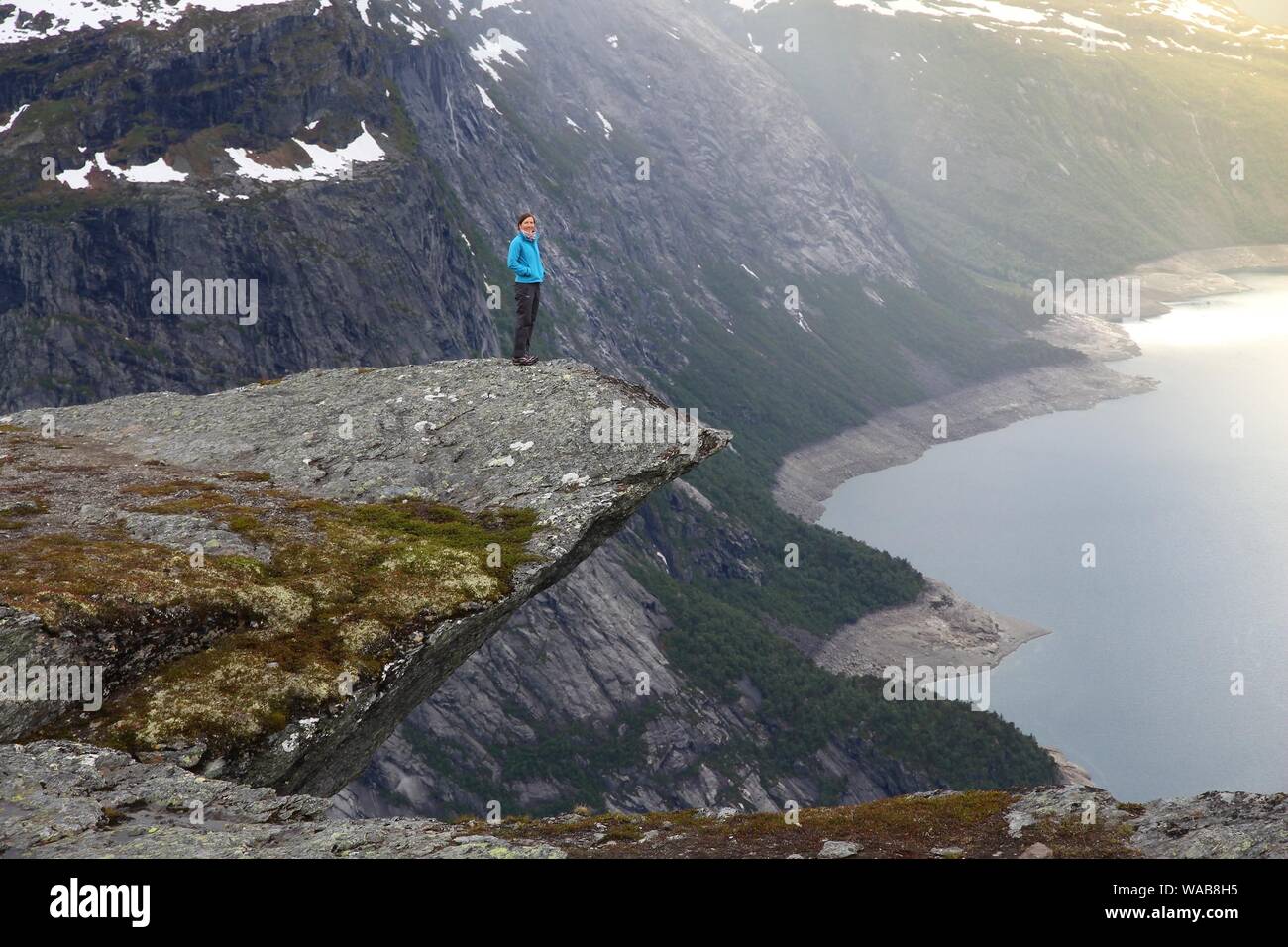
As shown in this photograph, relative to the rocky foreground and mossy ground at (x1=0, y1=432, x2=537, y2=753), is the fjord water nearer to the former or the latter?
the rocky foreground

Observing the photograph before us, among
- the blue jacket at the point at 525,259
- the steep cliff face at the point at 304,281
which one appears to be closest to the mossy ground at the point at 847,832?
the blue jacket at the point at 525,259

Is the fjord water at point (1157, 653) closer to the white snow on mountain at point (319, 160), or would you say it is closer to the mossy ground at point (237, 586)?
the mossy ground at point (237, 586)

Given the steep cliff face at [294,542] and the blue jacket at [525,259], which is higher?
the blue jacket at [525,259]

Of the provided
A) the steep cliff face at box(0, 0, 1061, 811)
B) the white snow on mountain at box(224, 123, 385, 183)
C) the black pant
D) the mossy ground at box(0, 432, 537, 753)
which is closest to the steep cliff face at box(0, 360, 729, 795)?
the mossy ground at box(0, 432, 537, 753)

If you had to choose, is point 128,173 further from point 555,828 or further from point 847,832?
point 847,832

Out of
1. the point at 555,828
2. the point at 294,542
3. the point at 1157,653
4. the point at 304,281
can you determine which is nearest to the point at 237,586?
the point at 294,542
